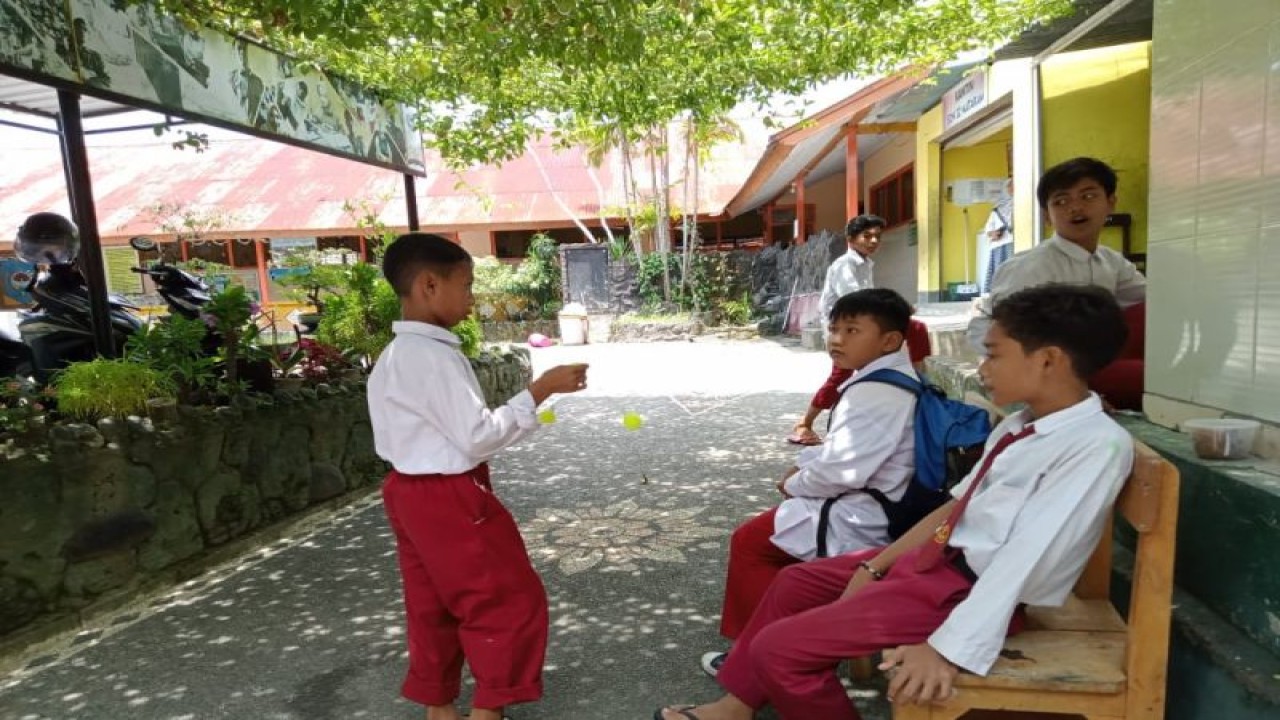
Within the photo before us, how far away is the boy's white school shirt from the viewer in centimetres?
196

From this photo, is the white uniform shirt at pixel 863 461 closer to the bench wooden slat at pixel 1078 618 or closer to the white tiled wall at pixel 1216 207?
the bench wooden slat at pixel 1078 618

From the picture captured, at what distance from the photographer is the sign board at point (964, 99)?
27.4 ft

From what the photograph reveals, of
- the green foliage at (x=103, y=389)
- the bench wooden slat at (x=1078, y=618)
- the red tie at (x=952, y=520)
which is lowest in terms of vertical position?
the bench wooden slat at (x=1078, y=618)

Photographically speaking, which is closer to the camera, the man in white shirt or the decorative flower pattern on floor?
Result: the man in white shirt

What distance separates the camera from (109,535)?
3154 mm

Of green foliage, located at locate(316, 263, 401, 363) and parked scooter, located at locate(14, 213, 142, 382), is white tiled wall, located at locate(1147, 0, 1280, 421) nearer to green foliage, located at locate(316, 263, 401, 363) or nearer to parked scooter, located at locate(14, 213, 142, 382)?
green foliage, located at locate(316, 263, 401, 363)

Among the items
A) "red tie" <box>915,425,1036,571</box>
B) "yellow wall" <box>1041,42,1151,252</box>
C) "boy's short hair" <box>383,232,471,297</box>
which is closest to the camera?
"red tie" <box>915,425,1036,571</box>

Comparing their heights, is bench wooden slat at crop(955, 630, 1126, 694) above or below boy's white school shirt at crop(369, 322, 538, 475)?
below

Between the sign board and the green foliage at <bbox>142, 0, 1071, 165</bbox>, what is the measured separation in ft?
3.43

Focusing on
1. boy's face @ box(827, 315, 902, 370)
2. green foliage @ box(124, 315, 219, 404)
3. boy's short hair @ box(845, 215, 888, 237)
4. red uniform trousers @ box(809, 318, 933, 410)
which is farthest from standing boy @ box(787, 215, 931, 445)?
green foliage @ box(124, 315, 219, 404)

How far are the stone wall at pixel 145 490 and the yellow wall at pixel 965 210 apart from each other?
31.5 feet

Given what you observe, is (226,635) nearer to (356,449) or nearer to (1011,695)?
(356,449)

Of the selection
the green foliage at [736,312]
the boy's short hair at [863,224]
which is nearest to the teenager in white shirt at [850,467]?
the boy's short hair at [863,224]

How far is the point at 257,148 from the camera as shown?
19625mm
